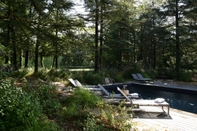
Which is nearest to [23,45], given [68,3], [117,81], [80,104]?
[68,3]

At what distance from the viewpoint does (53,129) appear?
9.18 ft

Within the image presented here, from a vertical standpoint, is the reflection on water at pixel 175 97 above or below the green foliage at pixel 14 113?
below

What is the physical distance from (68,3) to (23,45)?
2.40 meters

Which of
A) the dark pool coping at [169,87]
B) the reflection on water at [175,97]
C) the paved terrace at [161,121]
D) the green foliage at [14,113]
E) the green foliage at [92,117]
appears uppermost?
the green foliage at [14,113]

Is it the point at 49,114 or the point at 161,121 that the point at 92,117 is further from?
the point at 161,121

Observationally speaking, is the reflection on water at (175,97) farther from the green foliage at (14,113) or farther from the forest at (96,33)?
the green foliage at (14,113)

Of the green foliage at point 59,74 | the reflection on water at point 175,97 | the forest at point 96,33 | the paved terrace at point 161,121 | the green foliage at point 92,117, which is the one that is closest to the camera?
the green foliage at point 92,117

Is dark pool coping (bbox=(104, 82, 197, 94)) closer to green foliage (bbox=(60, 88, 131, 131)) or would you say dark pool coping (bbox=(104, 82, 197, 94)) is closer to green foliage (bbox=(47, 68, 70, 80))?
green foliage (bbox=(47, 68, 70, 80))

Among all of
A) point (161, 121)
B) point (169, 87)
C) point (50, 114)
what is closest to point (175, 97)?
point (169, 87)

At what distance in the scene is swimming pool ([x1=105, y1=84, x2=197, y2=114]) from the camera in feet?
24.8

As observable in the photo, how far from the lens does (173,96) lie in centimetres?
942

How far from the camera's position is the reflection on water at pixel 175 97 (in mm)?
7524

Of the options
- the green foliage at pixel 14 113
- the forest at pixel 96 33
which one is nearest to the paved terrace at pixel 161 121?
the green foliage at pixel 14 113

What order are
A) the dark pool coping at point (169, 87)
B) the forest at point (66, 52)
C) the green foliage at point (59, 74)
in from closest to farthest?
1. the forest at point (66, 52)
2. the dark pool coping at point (169, 87)
3. the green foliage at point (59, 74)
